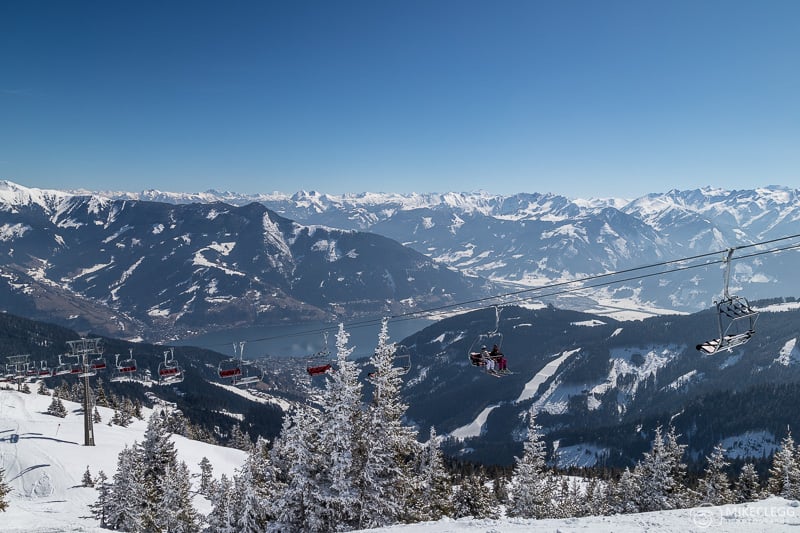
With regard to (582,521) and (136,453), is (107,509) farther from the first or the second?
(582,521)

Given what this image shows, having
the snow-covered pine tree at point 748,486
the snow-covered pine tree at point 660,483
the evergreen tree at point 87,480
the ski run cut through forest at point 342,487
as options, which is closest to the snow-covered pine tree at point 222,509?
the ski run cut through forest at point 342,487

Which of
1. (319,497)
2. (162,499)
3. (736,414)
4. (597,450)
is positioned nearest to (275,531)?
(319,497)

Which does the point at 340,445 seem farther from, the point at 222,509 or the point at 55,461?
the point at 55,461

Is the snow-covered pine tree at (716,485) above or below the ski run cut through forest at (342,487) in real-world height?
below

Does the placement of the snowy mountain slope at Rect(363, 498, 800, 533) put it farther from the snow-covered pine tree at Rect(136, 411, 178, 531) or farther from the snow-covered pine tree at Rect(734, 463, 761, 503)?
the snow-covered pine tree at Rect(734, 463, 761, 503)

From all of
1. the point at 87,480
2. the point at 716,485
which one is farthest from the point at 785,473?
the point at 87,480

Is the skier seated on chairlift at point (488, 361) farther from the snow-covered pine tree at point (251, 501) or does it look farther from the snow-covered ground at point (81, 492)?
the snow-covered pine tree at point (251, 501)
